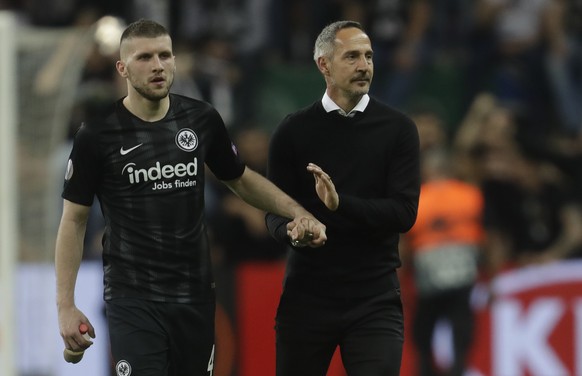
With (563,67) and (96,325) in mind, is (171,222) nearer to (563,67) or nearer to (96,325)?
(96,325)

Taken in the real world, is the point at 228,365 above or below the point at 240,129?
below

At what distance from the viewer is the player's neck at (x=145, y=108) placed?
22.5ft

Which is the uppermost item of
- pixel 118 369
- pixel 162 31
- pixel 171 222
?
pixel 162 31

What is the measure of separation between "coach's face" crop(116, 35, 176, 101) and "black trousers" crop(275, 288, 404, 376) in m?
1.27

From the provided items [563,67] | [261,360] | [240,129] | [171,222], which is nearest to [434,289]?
[261,360]

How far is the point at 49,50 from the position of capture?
413 inches

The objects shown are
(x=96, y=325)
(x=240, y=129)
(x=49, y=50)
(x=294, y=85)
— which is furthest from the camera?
(x=294, y=85)

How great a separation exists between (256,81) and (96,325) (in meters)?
3.17

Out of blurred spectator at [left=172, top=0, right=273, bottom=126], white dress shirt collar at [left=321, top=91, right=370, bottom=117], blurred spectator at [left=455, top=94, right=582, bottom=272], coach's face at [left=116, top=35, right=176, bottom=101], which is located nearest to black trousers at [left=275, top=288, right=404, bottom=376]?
white dress shirt collar at [left=321, top=91, right=370, bottom=117]

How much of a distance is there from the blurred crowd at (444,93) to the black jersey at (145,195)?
5.17m

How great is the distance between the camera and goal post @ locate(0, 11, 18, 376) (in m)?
8.82

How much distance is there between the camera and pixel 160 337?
683cm

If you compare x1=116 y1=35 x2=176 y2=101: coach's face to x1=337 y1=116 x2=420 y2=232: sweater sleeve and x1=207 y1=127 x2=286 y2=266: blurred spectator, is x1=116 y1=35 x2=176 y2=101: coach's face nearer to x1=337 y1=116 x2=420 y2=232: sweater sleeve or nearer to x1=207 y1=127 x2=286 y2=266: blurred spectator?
x1=337 y1=116 x2=420 y2=232: sweater sleeve

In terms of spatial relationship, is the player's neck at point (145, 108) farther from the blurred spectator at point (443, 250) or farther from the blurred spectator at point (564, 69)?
the blurred spectator at point (564, 69)
